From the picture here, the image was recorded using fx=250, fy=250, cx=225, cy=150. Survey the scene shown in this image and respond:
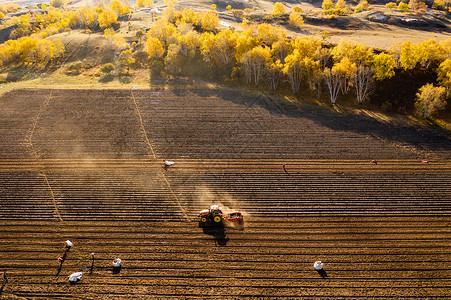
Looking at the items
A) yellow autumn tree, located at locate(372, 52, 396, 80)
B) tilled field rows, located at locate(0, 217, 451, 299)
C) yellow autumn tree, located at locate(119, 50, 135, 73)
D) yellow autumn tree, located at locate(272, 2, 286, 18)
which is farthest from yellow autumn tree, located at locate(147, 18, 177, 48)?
tilled field rows, located at locate(0, 217, 451, 299)

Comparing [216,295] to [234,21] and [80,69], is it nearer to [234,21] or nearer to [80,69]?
[80,69]

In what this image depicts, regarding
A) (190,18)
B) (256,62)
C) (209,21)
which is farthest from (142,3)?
(256,62)

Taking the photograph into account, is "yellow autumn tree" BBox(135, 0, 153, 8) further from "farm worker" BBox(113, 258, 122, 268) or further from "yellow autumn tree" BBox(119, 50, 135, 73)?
"farm worker" BBox(113, 258, 122, 268)

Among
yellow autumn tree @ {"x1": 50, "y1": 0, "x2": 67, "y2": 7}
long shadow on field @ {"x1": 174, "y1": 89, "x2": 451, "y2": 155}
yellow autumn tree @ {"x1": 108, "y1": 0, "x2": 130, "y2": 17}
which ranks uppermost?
yellow autumn tree @ {"x1": 108, "y1": 0, "x2": 130, "y2": 17}

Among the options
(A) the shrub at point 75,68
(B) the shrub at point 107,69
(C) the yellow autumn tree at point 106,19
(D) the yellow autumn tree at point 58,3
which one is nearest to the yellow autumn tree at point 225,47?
(B) the shrub at point 107,69

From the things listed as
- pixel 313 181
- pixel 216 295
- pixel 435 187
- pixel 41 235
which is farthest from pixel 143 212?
pixel 435 187

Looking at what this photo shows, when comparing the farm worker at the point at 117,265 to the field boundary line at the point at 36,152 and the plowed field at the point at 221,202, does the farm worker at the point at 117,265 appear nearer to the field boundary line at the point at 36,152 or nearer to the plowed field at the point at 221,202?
the plowed field at the point at 221,202
